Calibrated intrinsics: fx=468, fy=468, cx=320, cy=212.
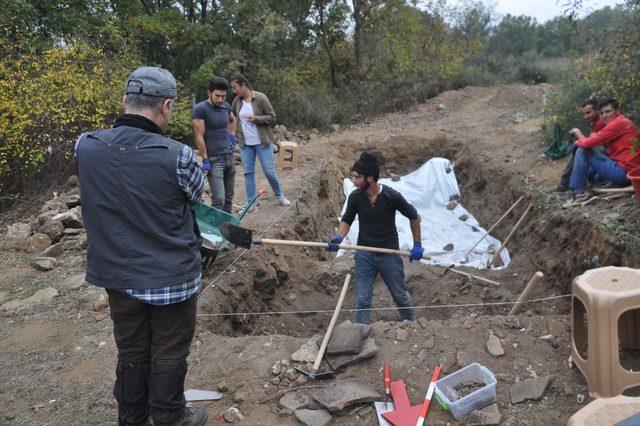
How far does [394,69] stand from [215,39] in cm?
718

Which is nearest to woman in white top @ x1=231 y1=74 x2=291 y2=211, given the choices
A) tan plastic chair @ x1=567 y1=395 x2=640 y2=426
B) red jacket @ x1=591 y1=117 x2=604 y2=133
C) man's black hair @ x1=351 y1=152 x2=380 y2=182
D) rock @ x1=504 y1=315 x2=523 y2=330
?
man's black hair @ x1=351 y1=152 x2=380 y2=182

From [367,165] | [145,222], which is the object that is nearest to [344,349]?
[367,165]

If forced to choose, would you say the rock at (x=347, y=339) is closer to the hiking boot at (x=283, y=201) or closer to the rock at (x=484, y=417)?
the rock at (x=484, y=417)

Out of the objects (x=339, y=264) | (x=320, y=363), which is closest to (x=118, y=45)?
(x=339, y=264)

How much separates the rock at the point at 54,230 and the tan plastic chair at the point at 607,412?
6176mm

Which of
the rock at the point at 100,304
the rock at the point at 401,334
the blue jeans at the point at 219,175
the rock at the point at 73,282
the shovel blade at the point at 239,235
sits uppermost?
the blue jeans at the point at 219,175

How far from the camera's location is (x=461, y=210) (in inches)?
374

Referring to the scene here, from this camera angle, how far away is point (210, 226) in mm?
4969

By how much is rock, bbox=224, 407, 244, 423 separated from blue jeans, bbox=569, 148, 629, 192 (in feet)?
18.6

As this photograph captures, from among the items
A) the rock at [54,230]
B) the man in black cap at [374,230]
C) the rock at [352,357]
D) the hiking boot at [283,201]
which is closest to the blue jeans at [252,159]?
the hiking boot at [283,201]

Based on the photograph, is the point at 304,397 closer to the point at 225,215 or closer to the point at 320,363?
the point at 320,363

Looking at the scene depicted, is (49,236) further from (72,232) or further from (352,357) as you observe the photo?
(352,357)

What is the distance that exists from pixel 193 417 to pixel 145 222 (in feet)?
4.48

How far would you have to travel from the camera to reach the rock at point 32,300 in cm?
474
